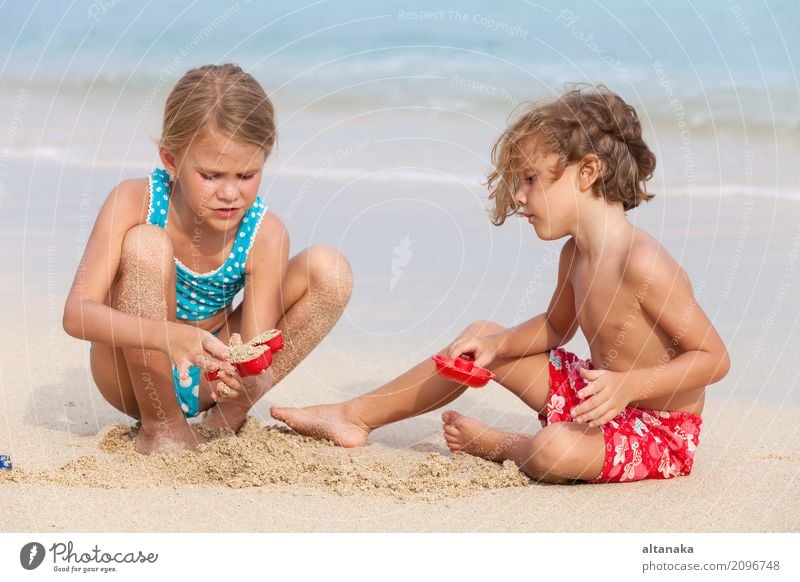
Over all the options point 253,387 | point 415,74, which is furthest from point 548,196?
point 415,74

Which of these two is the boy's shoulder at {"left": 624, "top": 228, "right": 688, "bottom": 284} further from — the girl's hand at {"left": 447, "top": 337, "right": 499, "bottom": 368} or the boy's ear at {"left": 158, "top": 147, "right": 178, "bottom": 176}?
the boy's ear at {"left": 158, "top": 147, "right": 178, "bottom": 176}

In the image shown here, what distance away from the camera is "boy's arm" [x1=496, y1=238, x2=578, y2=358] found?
3.30 meters

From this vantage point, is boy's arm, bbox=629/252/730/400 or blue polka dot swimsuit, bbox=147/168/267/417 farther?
blue polka dot swimsuit, bbox=147/168/267/417

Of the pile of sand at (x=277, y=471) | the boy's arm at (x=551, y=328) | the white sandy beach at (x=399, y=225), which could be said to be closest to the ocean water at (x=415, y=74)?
the white sandy beach at (x=399, y=225)

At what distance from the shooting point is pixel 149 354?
3.01m

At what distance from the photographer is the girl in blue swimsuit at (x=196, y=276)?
2.94 m

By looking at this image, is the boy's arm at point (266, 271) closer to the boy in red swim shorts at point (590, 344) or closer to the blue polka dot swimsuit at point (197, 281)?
the blue polka dot swimsuit at point (197, 281)

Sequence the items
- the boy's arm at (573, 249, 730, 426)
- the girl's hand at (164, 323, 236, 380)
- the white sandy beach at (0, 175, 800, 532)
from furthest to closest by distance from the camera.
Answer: the boy's arm at (573, 249, 730, 426) → the girl's hand at (164, 323, 236, 380) → the white sandy beach at (0, 175, 800, 532)

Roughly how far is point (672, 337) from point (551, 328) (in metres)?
0.49

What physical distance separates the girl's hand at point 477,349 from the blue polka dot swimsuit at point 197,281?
28.9 inches

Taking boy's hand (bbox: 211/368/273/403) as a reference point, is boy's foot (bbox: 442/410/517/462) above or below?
below

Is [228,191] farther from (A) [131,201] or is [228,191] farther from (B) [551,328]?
(B) [551,328]

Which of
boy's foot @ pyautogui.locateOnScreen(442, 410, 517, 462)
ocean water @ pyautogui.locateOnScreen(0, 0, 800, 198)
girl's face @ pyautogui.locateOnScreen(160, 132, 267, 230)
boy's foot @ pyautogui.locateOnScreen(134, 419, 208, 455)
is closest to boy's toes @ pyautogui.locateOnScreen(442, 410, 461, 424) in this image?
boy's foot @ pyautogui.locateOnScreen(442, 410, 517, 462)
